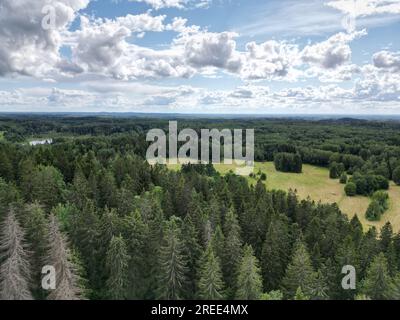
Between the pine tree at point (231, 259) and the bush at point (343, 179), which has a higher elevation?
the pine tree at point (231, 259)

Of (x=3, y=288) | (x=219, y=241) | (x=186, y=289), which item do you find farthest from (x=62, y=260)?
(x=219, y=241)

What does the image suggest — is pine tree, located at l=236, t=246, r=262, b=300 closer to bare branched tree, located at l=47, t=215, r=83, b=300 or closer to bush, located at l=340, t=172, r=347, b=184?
bare branched tree, located at l=47, t=215, r=83, b=300

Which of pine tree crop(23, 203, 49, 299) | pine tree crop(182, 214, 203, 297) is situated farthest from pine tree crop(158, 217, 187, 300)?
pine tree crop(23, 203, 49, 299)

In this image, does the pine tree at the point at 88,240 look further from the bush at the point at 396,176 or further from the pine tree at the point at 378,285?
the bush at the point at 396,176

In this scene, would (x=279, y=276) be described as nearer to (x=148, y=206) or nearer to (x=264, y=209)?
(x=264, y=209)

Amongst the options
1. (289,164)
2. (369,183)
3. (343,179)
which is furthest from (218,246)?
(289,164)

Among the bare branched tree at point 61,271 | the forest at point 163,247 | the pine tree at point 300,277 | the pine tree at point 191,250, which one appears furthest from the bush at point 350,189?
the bare branched tree at point 61,271
